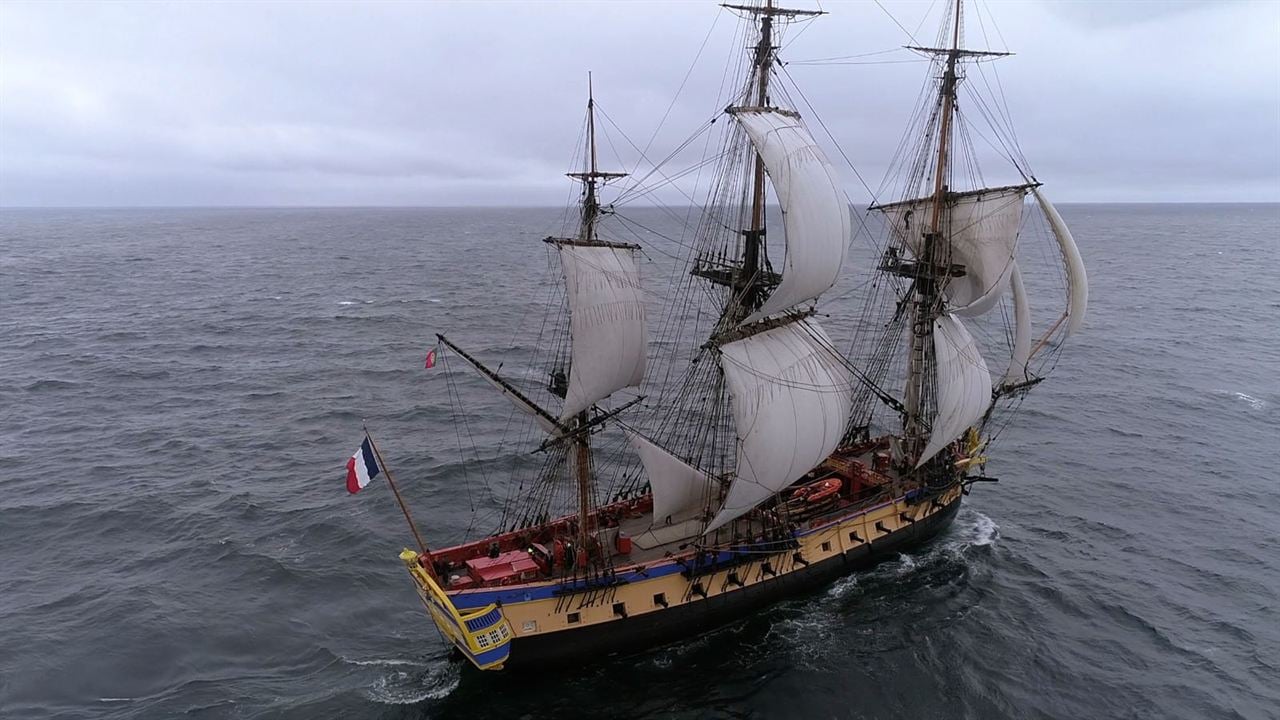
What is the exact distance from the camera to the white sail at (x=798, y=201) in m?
27.1

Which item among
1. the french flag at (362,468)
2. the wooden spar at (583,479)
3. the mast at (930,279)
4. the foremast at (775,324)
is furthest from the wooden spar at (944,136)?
the french flag at (362,468)

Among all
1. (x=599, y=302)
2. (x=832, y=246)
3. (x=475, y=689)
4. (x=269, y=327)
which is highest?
(x=832, y=246)

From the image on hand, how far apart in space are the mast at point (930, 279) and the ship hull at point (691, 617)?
4750mm

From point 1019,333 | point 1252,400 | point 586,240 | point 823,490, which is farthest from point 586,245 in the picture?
point 1252,400

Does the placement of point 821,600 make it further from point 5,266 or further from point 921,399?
point 5,266

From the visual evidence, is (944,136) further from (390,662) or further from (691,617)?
(390,662)

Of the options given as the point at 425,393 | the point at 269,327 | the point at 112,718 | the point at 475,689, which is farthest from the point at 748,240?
the point at 269,327

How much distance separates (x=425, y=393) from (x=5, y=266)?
357ft

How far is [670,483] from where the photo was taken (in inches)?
1109

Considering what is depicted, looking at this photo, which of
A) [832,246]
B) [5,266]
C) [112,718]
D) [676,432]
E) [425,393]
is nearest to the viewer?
[112,718]

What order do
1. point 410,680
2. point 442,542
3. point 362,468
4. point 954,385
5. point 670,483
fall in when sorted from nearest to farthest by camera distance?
point 362,468 → point 410,680 → point 670,483 → point 954,385 → point 442,542

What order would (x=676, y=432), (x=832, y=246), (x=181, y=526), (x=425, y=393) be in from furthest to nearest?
(x=425, y=393), (x=676, y=432), (x=181, y=526), (x=832, y=246)

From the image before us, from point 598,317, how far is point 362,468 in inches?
356

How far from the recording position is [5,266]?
396ft
